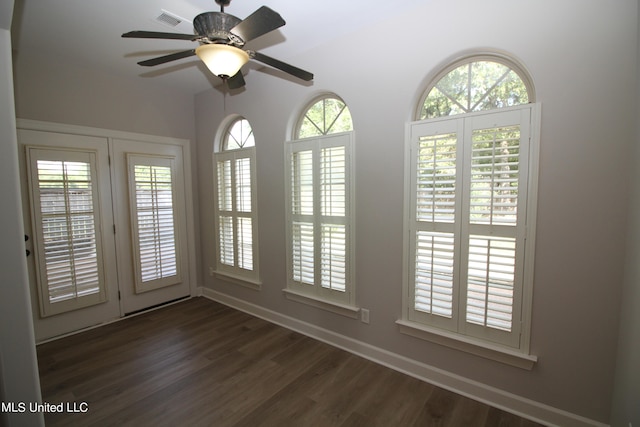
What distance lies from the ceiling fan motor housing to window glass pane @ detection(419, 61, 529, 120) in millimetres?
1454

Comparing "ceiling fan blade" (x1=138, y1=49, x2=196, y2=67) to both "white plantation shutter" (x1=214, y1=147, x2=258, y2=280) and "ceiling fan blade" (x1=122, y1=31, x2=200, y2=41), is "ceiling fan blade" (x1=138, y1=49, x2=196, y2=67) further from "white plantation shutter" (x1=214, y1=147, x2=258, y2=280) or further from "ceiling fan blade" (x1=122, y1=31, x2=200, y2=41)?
"white plantation shutter" (x1=214, y1=147, x2=258, y2=280)

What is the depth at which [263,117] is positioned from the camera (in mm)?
3051

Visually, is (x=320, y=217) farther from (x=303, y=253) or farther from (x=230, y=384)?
(x=230, y=384)

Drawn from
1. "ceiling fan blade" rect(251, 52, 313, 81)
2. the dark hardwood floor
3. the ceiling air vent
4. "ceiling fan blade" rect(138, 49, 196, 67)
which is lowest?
the dark hardwood floor

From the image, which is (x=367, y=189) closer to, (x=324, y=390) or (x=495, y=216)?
(x=495, y=216)

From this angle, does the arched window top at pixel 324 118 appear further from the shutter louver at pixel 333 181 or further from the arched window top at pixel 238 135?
the arched window top at pixel 238 135

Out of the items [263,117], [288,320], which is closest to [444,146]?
[263,117]

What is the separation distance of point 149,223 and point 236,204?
108 cm

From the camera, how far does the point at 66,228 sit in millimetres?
2840

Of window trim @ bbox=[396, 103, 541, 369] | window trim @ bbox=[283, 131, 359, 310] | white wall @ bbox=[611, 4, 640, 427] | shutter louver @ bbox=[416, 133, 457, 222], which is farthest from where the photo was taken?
window trim @ bbox=[283, 131, 359, 310]

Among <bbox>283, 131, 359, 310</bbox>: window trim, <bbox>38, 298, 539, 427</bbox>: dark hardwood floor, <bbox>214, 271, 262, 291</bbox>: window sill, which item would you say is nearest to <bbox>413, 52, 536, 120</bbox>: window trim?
<bbox>283, 131, 359, 310</bbox>: window trim

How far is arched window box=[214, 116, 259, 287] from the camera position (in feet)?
10.7

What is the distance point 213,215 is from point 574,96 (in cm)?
362

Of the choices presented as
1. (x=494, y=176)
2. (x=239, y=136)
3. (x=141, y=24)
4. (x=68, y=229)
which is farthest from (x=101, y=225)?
(x=494, y=176)
